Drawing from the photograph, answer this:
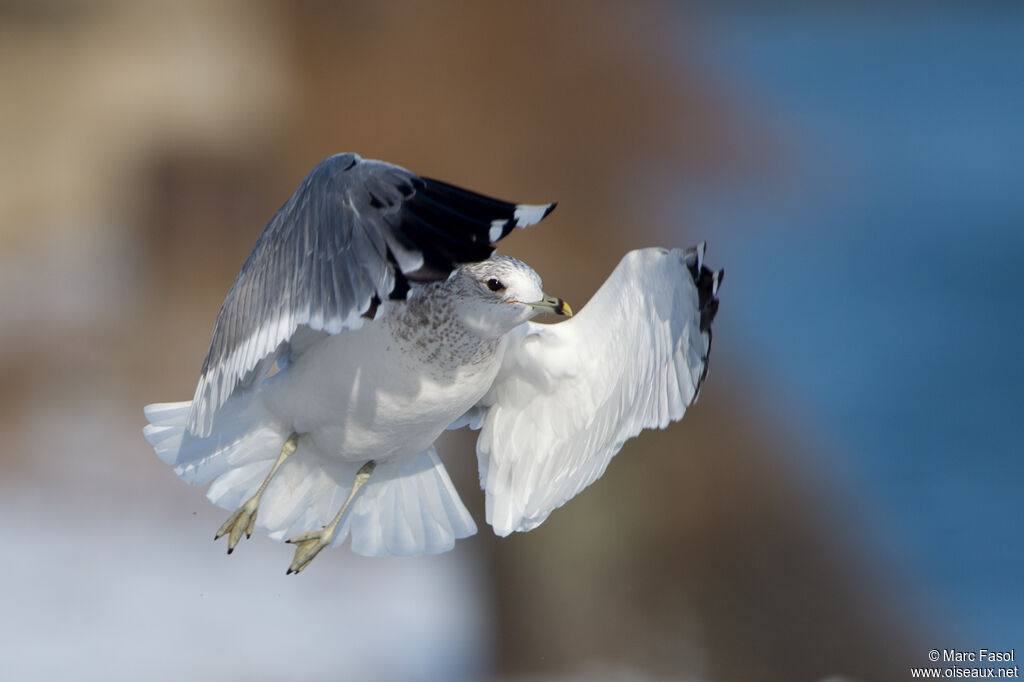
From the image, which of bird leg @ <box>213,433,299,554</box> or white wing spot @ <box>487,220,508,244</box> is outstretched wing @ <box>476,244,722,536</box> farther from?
white wing spot @ <box>487,220,508,244</box>

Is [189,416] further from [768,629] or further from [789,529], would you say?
[789,529]

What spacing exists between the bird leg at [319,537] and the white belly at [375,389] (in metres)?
0.13

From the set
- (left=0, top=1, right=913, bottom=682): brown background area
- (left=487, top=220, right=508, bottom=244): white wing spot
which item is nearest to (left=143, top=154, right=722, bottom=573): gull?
(left=487, top=220, right=508, bottom=244): white wing spot

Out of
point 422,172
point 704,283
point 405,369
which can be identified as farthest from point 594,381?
point 422,172

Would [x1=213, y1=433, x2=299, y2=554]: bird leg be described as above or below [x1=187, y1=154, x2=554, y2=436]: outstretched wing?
below

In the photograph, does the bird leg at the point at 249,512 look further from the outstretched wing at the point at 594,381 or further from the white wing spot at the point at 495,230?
the white wing spot at the point at 495,230

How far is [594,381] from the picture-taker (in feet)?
7.02

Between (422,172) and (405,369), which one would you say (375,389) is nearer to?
(405,369)

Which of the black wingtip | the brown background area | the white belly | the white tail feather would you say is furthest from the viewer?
the brown background area

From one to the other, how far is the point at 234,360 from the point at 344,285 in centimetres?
31

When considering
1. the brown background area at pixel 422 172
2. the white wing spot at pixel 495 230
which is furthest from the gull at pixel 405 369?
the brown background area at pixel 422 172

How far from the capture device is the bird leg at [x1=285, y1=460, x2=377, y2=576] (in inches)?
81.9

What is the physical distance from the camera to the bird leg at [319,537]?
2.08m

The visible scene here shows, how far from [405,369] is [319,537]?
50 centimetres
